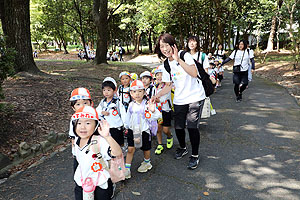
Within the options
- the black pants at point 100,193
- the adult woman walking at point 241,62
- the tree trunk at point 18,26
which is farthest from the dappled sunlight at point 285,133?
the tree trunk at point 18,26

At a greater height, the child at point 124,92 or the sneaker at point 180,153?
the child at point 124,92

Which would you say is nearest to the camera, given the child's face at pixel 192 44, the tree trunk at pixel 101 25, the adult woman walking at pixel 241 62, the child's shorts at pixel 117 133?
the child's shorts at pixel 117 133

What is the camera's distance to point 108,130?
2162 mm

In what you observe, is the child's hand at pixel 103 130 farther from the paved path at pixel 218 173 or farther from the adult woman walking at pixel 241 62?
the adult woman walking at pixel 241 62

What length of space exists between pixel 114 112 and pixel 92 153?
1.71m

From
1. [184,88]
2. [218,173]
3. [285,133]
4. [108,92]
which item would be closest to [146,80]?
[108,92]

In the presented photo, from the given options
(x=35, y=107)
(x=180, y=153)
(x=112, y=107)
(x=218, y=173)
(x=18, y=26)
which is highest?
(x=18, y=26)

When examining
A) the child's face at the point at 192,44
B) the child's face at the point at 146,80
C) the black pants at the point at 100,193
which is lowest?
the black pants at the point at 100,193

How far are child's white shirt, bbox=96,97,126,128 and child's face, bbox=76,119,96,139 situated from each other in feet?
5.41

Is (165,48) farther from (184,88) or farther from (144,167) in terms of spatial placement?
(144,167)

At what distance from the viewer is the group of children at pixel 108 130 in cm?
221

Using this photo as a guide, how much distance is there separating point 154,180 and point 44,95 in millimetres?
4840

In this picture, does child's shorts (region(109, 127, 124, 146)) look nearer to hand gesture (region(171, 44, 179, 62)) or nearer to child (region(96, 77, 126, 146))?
child (region(96, 77, 126, 146))

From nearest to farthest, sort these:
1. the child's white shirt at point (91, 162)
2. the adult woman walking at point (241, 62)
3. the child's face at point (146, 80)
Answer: the child's white shirt at point (91, 162)
the child's face at point (146, 80)
the adult woman walking at point (241, 62)
